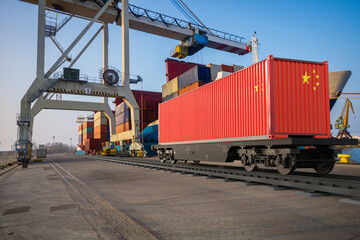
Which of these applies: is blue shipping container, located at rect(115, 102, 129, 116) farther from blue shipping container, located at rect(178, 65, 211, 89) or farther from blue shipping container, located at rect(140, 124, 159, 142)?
blue shipping container, located at rect(178, 65, 211, 89)

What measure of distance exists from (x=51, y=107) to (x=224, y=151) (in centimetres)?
3030

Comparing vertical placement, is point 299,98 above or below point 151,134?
above

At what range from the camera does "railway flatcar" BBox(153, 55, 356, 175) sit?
809cm

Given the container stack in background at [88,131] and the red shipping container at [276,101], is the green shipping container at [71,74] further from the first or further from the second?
the container stack in background at [88,131]

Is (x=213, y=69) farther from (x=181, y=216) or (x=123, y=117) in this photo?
(x=181, y=216)

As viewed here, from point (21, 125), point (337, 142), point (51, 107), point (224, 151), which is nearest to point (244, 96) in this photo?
point (224, 151)

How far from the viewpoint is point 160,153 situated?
16.8 m

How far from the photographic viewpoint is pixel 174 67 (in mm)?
43406

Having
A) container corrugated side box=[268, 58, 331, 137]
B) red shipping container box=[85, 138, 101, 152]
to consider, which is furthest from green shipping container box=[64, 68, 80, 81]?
container corrugated side box=[268, 58, 331, 137]

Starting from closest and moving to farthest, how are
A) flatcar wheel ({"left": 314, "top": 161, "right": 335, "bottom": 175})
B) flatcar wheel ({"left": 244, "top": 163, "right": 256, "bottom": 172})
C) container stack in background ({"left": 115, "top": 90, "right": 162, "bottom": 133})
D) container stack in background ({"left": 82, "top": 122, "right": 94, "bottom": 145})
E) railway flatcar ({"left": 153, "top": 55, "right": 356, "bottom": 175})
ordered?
1. railway flatcar ({"left": 153, "top": 55, "right": 356, "bottom": 175})
2. flatcar wheel ({"left": 314, "top": 161, "right": 335, "bottom": 175})
3. flatcar wheel ({"left": 244, "top": 163, "right": 256, "bottom": 172})
4. container stack in background ({"left": 115, "top": 90, "right": 162, "bottom": 133})
5. container stack in background ({"left": 82, "top": 122, "right": 94, "bottom": 145})

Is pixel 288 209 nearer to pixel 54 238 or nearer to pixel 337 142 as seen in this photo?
pixel 54 238

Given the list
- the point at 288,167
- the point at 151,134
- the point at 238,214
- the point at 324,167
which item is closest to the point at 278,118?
the point at 288,167

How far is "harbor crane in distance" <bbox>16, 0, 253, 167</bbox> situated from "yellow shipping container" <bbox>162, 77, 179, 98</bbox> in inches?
214

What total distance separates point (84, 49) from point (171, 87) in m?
16.8
